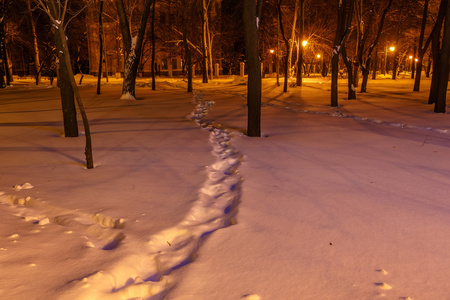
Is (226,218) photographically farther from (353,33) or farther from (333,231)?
(353,33)

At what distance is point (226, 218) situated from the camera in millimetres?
4043

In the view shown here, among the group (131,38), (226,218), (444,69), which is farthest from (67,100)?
(444,69)

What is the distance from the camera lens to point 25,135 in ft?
28.8

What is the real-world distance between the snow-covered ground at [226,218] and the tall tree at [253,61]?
686mm

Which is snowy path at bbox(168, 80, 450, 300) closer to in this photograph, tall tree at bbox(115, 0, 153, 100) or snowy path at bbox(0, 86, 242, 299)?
snowy path at bbox(0, 86, 242, 299)

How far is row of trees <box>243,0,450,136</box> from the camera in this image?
28.9 feet

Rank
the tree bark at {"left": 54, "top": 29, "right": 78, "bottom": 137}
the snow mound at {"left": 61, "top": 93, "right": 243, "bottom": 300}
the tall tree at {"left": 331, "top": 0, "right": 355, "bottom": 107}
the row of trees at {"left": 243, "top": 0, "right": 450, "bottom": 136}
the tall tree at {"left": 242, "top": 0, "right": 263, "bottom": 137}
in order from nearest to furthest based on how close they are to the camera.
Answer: the snow mound at {"left": 61, "top": 93, "right": 243, "bottom": 300} → the tree bark at {"left": 54, "top": 29, "right": 78, "bottom": 137} → the tall tree at {"left": 242, "top": 0, "right": 263, "bottom": 137} → the row of trees at {"left": 243, "top": 0, "right": 450, "bottom": 136} → the tall tree at {"left": 331, "top": 0, "right": 355, "bottom": 107}

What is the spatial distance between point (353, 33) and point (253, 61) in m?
31.9

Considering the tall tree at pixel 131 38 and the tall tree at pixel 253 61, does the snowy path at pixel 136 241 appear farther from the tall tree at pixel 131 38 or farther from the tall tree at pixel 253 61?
the tall tree at pixel 131 38

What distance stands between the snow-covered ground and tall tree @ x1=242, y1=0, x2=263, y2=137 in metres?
0.69

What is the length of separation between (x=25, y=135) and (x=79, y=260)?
271 inches

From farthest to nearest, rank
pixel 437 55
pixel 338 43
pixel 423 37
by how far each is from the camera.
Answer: pixel 423 37, pixel 437 55, pixel 338 43

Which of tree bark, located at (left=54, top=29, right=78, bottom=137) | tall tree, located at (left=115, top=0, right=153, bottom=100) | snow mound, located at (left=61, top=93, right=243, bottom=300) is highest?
tall tree, located at (left=115, top=0, right=153, bottom=100)

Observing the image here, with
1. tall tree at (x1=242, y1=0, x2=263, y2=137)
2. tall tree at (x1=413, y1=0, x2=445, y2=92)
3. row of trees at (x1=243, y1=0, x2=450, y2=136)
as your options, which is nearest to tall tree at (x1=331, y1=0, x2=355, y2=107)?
row of trees at (x1=243, y1=0, x2=450, y2=136)
